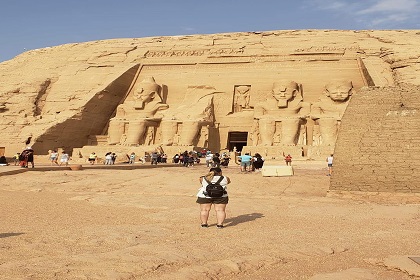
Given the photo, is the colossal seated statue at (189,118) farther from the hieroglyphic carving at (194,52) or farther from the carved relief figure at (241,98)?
the hieroglyphic carving at (194,52)

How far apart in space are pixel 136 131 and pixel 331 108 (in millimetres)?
8253

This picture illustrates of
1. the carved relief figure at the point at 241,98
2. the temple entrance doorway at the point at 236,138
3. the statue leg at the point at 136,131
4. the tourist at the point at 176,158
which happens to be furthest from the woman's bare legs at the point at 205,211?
the carved relief figure at the point at 241,98

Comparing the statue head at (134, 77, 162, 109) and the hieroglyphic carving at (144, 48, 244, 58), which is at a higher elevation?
the hieroglyphic carving at (144, 48, 244, 58)

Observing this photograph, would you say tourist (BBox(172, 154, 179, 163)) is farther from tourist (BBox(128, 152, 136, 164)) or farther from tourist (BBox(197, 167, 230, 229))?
tourist (BBox(197, 167, 230, 229))

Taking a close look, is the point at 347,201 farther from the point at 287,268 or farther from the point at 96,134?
the point at 96,134

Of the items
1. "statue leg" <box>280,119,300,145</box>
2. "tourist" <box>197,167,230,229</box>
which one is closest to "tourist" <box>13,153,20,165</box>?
"statue leg" <box>280,119,300,145</box>

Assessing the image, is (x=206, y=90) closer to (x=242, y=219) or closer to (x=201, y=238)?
(x=242, y=219)

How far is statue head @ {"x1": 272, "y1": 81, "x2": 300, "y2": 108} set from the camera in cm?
2030

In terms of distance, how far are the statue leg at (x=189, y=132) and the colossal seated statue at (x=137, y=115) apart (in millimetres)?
1610

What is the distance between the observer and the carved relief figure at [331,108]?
18781 mm

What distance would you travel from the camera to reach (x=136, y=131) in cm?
2042

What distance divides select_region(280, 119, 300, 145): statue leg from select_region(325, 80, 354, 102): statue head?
203 centimetres

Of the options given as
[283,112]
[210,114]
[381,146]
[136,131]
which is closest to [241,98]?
[210,114]

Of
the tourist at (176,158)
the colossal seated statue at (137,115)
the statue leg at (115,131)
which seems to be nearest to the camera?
the tourist at (176,158)
